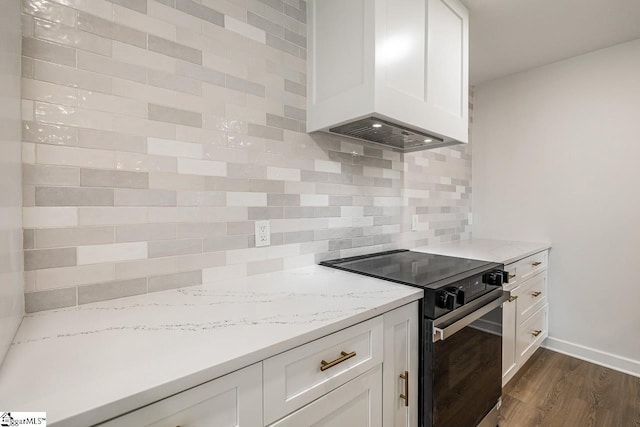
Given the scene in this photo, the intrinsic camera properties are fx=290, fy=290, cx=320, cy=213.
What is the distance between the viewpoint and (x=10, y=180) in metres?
0.73

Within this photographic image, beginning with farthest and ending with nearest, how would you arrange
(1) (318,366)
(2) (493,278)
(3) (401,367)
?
1. (2) (493,278)
2. (3) (401,367)
3. (1) (318,366)

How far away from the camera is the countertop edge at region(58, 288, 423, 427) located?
0.49 meters

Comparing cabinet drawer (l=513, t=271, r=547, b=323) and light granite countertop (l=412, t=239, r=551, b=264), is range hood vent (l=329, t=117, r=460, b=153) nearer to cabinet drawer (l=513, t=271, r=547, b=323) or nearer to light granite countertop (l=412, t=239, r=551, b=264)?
light granite countertop (l=412, t=239, r=551, b=264)

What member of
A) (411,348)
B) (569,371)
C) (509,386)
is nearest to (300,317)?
(411,348)

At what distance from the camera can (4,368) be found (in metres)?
0.60

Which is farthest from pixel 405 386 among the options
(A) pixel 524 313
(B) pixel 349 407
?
(A) pixel 524 313

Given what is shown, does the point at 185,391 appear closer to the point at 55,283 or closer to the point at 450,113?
the point at 55,283

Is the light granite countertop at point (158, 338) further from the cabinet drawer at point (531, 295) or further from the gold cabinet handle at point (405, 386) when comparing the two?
the cabinet drawer at point (531, 295)

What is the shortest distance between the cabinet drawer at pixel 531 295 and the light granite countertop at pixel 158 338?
54.6 inches

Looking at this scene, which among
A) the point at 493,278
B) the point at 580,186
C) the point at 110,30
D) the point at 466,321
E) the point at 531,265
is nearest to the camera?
the point at 110,30

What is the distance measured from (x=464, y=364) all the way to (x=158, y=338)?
125 cm

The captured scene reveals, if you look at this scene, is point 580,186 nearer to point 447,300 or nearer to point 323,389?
point 447,300

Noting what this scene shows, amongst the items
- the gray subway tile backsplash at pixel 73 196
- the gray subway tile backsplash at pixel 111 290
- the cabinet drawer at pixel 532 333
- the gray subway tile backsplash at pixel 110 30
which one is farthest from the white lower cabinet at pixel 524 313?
the gray subway tile backsplash at pixel 110 30

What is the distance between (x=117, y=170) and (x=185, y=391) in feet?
2.60
